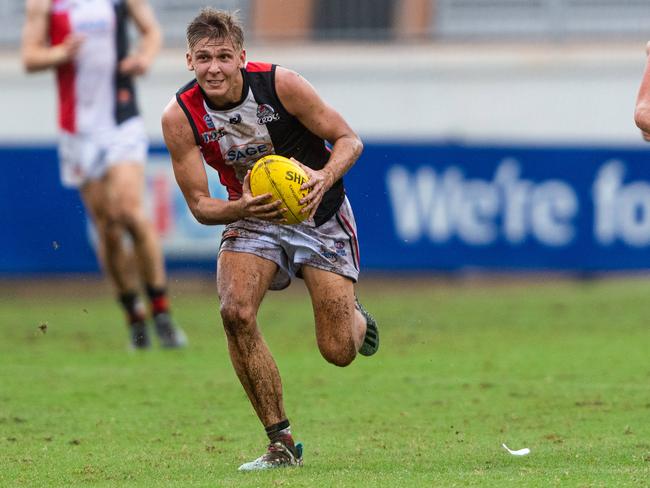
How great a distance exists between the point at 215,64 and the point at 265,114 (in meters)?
0.42

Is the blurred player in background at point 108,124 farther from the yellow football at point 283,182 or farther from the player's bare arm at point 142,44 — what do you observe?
the yellow football at point 283,182

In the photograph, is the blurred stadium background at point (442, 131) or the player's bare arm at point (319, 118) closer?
the player's bare arm at point (319, 118)

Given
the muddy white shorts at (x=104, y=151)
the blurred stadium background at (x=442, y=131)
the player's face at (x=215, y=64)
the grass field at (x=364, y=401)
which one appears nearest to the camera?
the grass field at (x=364, y=401)

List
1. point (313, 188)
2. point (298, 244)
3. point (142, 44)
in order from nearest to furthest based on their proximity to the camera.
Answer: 1. point (313, 188)
2. point (298, 244)
3. point (142, 44)

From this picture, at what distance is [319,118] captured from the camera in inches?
268

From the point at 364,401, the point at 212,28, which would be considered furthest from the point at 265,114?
the point at 364,401

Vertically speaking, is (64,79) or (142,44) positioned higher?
(142,44)

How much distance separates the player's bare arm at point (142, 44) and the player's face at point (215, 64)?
5.32m

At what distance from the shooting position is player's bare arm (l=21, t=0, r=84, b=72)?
39.0 feet

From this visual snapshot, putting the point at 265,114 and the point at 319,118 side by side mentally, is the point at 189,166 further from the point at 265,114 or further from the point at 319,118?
the point at 319,118

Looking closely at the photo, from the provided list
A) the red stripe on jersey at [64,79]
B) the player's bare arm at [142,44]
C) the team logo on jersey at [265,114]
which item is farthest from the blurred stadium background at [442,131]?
the team logo on jersey at [265,114]

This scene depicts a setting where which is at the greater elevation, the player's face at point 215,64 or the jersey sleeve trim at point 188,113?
the player's face at point 215,64

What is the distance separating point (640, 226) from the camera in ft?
49.8

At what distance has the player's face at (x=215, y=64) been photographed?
649cm
